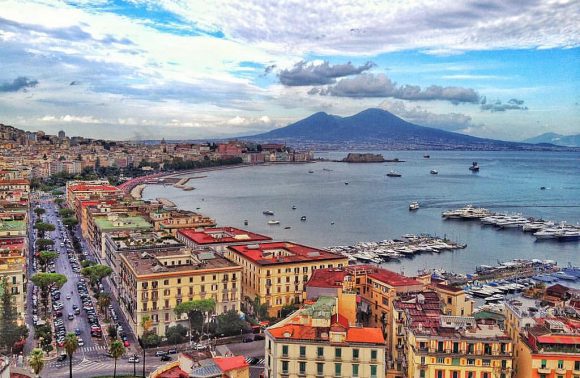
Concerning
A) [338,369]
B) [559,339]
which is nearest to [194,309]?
[338,369]

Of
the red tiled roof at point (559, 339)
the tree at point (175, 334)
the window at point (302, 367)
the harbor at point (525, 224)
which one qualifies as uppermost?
the red tiled roof at point (559, 339)

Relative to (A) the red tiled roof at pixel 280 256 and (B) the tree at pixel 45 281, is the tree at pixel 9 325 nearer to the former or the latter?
(B) the tree at pixel 45 281

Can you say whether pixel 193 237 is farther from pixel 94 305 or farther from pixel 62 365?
pixel 62 365

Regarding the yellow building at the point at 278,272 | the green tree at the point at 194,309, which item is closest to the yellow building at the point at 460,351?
the green tree at the point at 194,309

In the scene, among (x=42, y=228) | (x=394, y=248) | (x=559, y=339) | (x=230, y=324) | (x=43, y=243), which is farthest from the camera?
(x=394, y=248)

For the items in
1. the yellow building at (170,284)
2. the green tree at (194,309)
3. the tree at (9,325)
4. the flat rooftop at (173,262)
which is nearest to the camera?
the tree at (9,325)

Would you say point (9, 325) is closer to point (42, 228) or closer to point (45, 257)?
point (45, 257)
